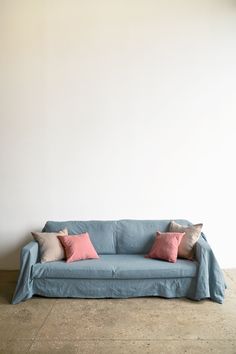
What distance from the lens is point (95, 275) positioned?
3.29 m

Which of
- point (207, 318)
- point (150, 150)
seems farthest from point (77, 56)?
point (207, 318)

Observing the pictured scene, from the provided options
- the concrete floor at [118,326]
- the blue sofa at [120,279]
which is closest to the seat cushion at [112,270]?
the blue sofa at [120,279]

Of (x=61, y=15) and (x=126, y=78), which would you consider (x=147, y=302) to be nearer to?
(x=126, y=78)

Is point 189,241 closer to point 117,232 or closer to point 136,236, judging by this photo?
point 136,236

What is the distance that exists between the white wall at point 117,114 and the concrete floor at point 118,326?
120 cm

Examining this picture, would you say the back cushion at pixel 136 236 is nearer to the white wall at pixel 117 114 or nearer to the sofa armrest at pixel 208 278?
the white wall at pixel 117 114

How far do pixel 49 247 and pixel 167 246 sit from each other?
1.28 m

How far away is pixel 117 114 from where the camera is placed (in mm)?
4145

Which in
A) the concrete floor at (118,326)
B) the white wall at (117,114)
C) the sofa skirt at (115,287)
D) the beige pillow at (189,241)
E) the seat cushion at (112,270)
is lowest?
the concrete floor at (118,326)

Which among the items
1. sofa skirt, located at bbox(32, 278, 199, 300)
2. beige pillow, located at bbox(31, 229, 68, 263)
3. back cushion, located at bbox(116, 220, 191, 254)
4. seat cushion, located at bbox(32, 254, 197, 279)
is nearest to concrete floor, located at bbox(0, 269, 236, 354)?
sofa skirt, located at bbox(32, 278, 199, 300)

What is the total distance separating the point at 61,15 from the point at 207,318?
380 centimetres

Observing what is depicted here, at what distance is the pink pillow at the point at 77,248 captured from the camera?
11.5 ft

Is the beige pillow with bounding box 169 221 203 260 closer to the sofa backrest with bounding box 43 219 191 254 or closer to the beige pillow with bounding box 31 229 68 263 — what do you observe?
the sofa backrest with bounding box 43 219 191 254

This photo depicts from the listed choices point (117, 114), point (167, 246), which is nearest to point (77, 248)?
point (167, 246)
